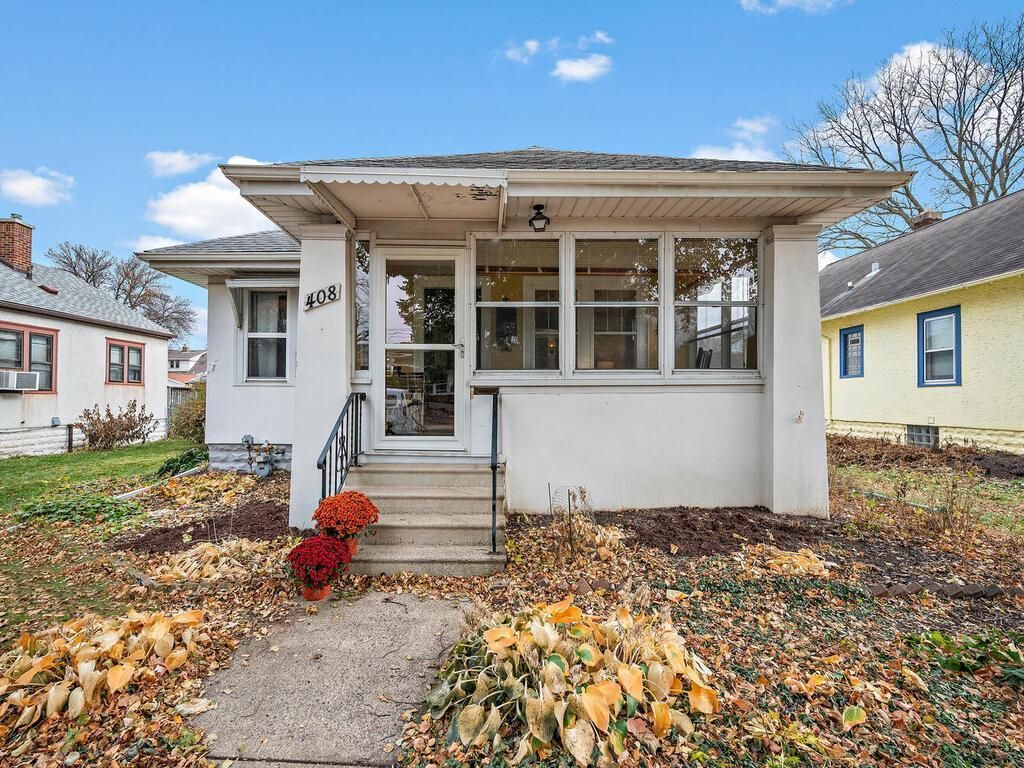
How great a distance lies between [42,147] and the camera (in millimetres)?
18297

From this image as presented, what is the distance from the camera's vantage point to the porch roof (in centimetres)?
401

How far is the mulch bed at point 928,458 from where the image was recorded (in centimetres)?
750

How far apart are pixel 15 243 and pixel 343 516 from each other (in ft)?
50.6

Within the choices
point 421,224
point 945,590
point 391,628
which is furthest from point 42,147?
point 945,590

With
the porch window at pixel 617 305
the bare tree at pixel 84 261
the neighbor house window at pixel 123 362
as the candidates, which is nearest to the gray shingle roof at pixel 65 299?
the neighbor house window at pixel 123 362

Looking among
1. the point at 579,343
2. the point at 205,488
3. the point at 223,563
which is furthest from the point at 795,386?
the point at 205,488

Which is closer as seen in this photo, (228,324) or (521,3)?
(228,324)

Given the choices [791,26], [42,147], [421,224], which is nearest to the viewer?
[421,224]

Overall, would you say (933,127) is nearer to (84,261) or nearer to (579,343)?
(579,343)

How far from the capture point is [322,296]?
4688 millimetres

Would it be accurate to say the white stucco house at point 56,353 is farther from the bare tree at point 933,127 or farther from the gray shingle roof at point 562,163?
the bare tree at point 933,127

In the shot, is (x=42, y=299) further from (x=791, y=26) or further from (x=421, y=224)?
(x=791, y=26)

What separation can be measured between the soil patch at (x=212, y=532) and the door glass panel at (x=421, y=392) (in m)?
1.50

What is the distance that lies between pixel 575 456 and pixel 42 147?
81.6ft
